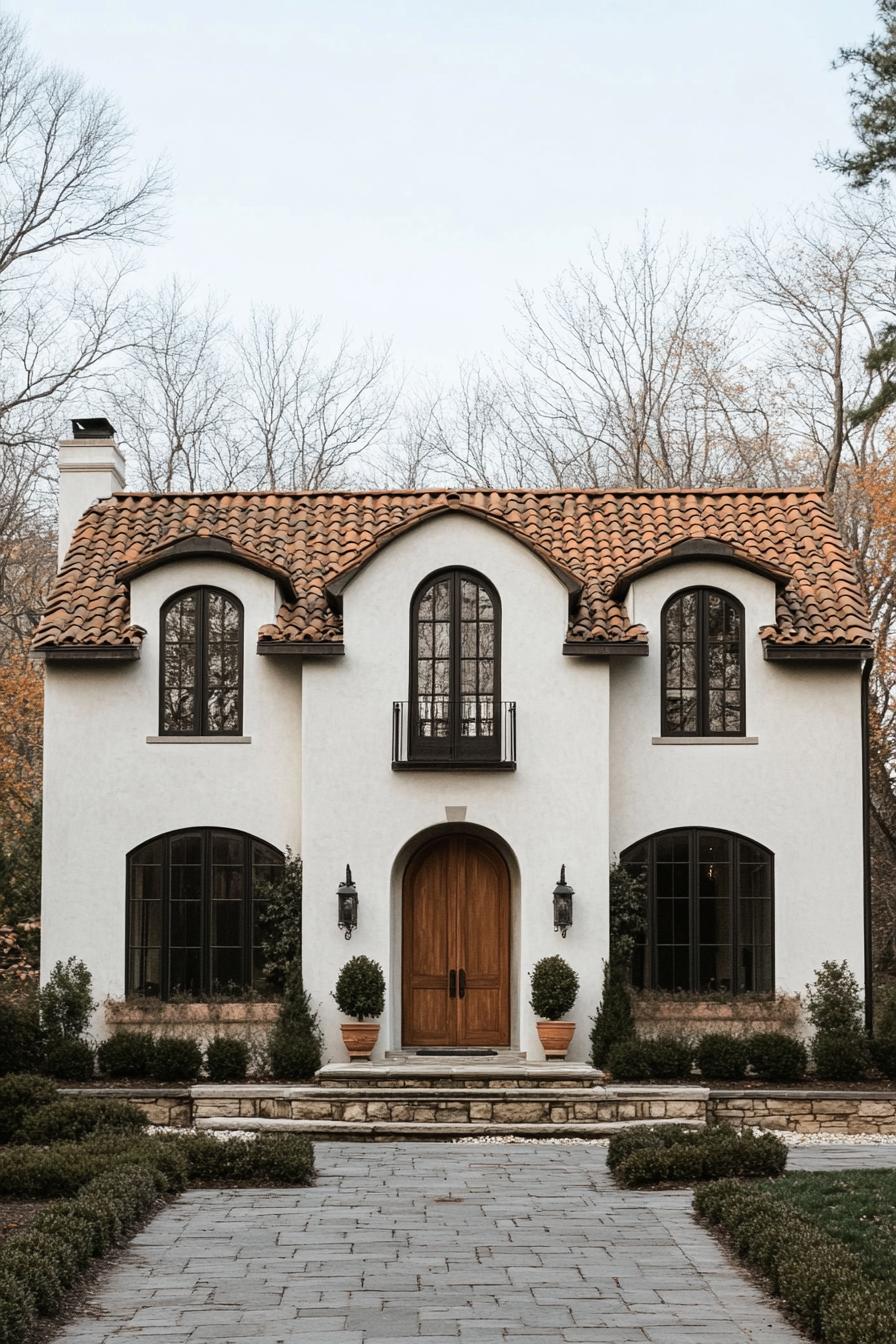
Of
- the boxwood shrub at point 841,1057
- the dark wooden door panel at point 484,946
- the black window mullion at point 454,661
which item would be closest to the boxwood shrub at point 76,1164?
the dark wooden door panel at point 484,946

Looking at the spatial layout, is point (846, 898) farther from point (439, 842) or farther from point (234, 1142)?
point (234, 1142)

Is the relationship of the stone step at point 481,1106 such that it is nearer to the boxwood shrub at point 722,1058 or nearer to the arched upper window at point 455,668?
the boxwood shrub at point 722,1058

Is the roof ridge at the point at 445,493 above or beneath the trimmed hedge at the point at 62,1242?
above

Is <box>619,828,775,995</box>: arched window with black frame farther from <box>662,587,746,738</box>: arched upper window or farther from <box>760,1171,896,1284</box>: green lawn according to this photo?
<box>760,1171,896,1284</box>: green lawn

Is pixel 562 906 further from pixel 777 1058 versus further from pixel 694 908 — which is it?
pixel 777 1058

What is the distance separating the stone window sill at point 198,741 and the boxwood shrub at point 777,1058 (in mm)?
7426

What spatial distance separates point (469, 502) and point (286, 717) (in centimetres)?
408

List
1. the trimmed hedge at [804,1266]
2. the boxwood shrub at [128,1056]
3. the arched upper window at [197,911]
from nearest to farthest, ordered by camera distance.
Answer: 1. the trimmed hedge at [804,1266]
2. the boxwood shrub at [128,1056]
3. the arched upper window at [197,911]

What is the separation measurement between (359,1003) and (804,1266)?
10.9m

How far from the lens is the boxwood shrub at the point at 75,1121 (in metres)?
15.2

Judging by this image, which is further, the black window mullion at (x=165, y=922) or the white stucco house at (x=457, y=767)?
the black window mullion at (x=165, y=922)

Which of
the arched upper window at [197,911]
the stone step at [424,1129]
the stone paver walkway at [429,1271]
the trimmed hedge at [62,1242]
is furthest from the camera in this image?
the arched upper window at [197,911]

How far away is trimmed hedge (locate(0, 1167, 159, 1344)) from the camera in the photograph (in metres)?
8.36

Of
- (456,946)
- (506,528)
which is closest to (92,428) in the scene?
(506,528)
